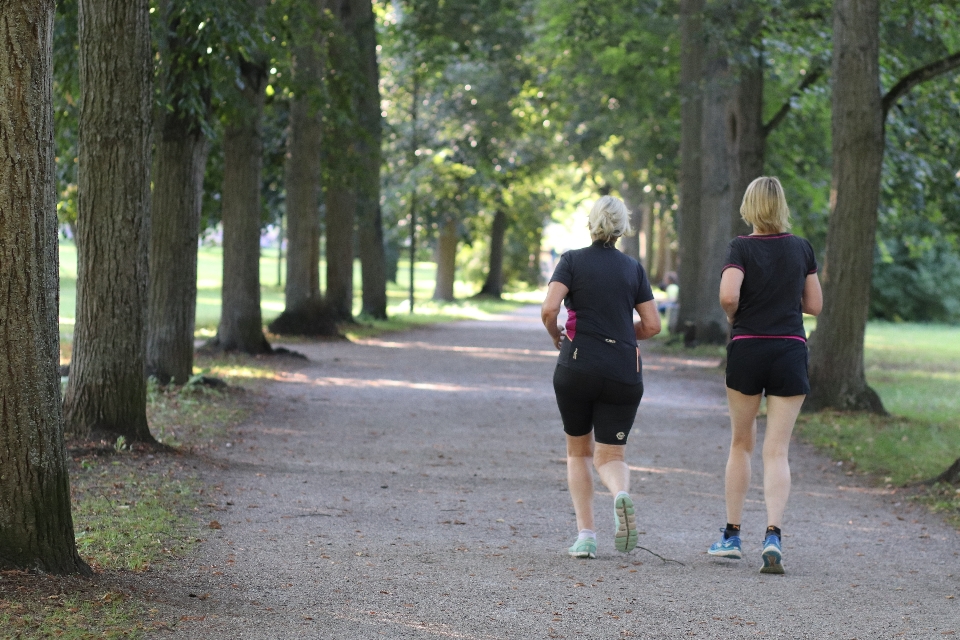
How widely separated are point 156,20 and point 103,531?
6.72 metres

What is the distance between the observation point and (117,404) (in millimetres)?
9148

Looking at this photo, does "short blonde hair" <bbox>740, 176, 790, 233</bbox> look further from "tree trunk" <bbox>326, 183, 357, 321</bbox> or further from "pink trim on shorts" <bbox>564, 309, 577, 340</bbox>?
"tree trunk" <bbox>326, 183, 357, 321</bbox>

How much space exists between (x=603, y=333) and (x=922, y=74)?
8.11 m

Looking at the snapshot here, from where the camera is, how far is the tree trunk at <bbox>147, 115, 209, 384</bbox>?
41.0 feet

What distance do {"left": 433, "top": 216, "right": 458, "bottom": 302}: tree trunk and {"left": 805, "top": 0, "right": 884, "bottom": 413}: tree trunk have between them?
33894 mm

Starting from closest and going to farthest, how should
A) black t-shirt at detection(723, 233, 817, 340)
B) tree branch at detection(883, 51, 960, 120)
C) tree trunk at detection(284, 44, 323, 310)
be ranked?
black t-shirt at detection(723, 233, 817, 340) < tree branch at detection(883, 51, 960, 120) < tree trunk at detection(284, 44, 323, 310)

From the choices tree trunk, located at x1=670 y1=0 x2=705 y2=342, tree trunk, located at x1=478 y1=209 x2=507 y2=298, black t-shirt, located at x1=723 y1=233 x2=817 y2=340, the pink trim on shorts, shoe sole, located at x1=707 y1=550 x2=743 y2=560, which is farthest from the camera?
tree trunk, located at x1=478 y1=209 x2=507 y2=298

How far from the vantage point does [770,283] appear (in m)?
6.34

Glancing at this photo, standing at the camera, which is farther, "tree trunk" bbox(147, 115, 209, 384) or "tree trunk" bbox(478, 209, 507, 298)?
"tree trunk" bbox(478, 209, 507, 298)

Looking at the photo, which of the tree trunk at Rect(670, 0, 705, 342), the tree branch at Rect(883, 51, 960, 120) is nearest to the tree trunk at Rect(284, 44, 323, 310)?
the tree trunk at Rect(670, 0, 705, 342)

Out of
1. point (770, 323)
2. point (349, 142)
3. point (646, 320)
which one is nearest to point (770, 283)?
point (770, 323)

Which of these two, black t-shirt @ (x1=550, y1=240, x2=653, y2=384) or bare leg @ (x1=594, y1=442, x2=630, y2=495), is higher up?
black t-shirt @ (x1=550, y1=240, x2=653, y2=384)

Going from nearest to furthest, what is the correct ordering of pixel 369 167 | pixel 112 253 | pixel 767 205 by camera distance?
pixel 767 205 < pixel 112 253 < pixel 369 167

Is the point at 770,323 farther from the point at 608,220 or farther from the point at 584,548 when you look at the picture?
the point at 584,548
